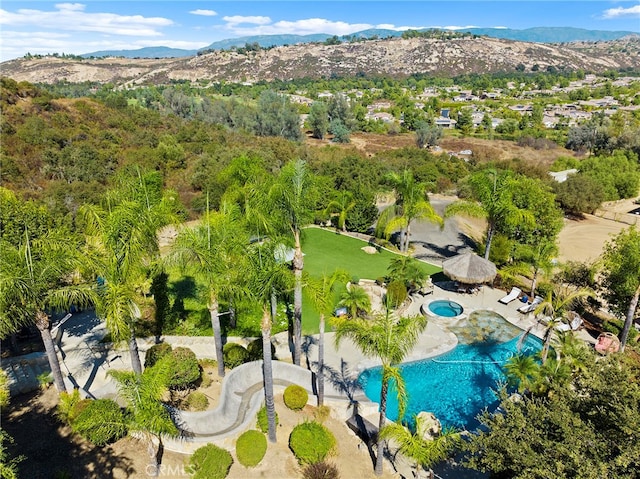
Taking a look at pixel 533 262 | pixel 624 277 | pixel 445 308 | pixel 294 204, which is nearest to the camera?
pixel 294 204

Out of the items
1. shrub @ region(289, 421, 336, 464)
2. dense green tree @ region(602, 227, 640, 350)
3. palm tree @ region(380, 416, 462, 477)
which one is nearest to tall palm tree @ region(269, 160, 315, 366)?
shrub @ region(289, 421, 336, 464)

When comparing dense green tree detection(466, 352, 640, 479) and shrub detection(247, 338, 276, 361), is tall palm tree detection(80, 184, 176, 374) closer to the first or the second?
shrub detection(247, 338, 276, 361)

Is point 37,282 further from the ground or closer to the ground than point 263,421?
further from the ground

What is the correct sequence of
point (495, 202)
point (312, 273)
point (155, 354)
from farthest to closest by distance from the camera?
point (312, 273) < point (495, 202) < point (155, 354)

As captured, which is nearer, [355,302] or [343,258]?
[355,302]

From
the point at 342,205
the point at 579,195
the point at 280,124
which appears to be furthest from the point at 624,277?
the point at 280,124

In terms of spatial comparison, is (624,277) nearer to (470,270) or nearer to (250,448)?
(470,270)
